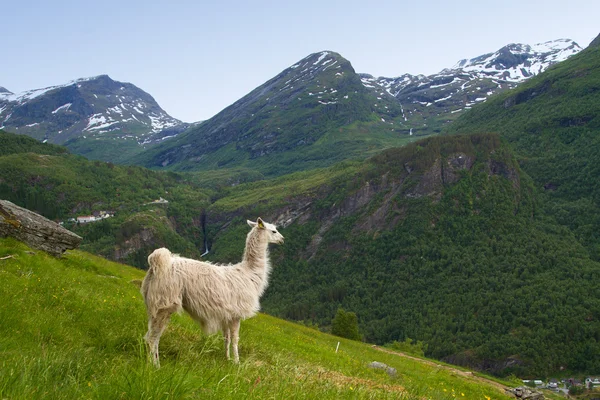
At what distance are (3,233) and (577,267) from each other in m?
205

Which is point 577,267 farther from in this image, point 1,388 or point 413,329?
point 1,388

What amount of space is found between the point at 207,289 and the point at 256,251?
1.87 metres

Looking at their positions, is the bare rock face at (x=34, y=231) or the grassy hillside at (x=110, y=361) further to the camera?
the bare rock face at (x=34, y=231)

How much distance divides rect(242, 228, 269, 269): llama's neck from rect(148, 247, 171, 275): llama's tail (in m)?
2.31

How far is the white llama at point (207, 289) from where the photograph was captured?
8047 mm

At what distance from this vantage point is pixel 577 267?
173500 mm

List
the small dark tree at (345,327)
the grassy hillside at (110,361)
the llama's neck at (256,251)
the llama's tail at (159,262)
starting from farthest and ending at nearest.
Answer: the small dark tree at (345,327) → the llama's neck at (256,251) → the llama's tail at (159,262) → the grassy hillside at (110,361)

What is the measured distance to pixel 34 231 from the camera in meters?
18.6

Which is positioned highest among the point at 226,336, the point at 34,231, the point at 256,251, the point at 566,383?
the point at 256,251

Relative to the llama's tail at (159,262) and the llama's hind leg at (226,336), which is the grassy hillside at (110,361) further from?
the llama's tail at (159,262)

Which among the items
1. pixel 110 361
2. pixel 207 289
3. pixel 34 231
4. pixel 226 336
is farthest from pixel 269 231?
pixel 34 231

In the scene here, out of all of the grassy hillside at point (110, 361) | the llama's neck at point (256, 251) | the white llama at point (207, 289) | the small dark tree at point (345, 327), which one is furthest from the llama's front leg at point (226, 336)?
the small dark tree at point (345, 327)

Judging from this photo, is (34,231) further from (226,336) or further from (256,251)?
(226,336)

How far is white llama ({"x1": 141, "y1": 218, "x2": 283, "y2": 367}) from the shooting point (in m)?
8.05
